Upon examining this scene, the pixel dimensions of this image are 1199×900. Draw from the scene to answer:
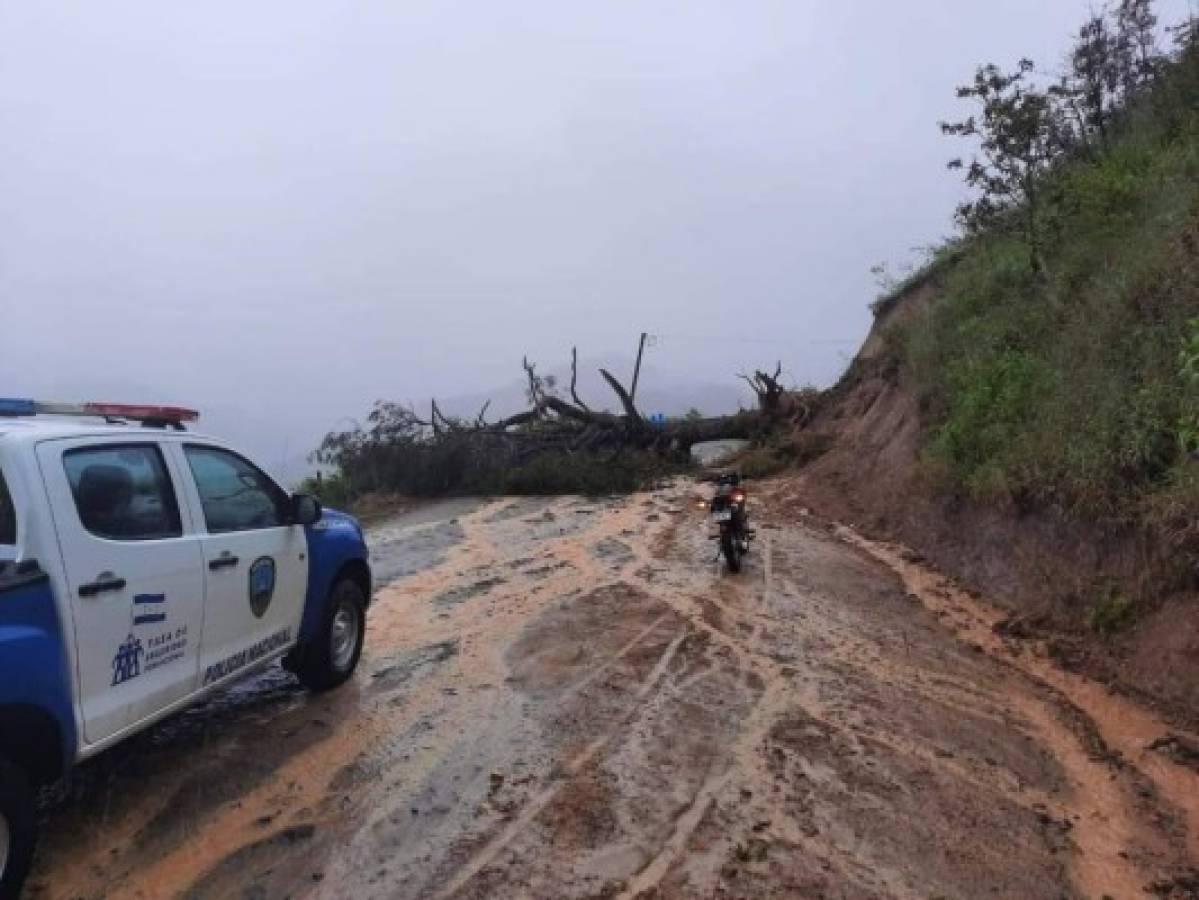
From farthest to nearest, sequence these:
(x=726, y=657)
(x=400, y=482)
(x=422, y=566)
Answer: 1. (x=400, y=482)
2. (x=422, y=566)
3. (x=726, y=657)

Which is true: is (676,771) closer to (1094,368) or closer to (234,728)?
(234,728)

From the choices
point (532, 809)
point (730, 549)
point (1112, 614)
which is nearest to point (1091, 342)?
point (1112, 614)

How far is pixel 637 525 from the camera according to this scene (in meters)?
13.9

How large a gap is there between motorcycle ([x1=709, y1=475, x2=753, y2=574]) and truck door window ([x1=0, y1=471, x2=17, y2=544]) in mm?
7270

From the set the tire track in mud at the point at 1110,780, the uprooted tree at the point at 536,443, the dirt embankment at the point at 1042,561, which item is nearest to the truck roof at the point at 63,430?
the tire track in mud at the point at 1110,780

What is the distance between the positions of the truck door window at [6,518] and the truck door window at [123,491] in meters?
0.27

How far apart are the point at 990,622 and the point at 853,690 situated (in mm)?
2307

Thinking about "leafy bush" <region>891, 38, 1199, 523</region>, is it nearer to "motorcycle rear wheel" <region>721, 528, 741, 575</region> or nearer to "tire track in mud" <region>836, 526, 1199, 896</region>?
"tire track in mud" <region>836, 526, 1199, 896</region>

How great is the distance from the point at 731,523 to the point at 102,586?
23.0 feet

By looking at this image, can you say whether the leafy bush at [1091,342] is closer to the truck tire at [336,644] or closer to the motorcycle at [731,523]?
the motorcycle at [731,523]

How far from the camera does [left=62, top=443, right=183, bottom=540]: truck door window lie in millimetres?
4273

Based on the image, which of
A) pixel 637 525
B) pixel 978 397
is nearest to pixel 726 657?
pixel 978 397

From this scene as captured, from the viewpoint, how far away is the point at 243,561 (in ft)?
17.6

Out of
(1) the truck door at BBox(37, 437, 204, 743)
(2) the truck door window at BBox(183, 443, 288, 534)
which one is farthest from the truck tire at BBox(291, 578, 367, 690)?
(1) the truck door at BBox(37, 437, 204, 743)
